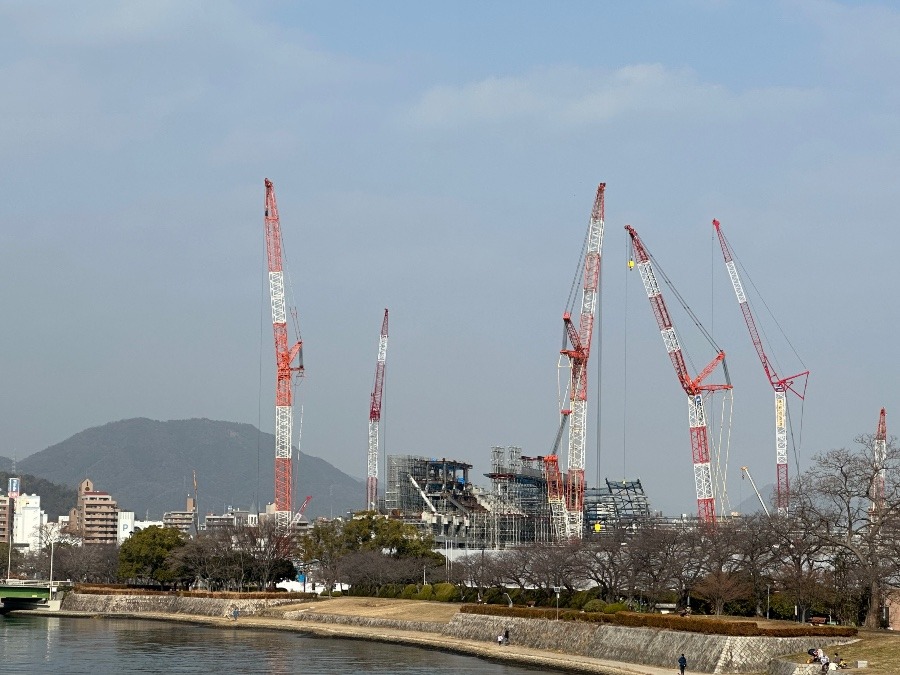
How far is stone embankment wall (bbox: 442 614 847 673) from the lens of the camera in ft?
218

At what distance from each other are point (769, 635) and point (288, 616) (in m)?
64.7

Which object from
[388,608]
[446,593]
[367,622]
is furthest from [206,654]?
[446,593]

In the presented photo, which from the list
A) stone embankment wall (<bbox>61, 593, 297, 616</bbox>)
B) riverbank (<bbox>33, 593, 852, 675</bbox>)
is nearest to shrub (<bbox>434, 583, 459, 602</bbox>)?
riverbank (<bbox>33, 593, 852, 675</bbox>)

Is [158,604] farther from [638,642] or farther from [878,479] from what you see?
[878,479]

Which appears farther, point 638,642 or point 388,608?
point 388,608

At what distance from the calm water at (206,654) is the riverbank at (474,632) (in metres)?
2.75

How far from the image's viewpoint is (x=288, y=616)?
121688mm

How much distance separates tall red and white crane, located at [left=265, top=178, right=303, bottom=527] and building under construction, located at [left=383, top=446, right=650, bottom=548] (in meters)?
22.3

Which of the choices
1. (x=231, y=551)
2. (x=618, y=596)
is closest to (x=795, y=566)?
(x=618, y=596)

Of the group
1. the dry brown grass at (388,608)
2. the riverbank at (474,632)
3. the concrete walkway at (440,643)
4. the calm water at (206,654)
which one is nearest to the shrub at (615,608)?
the riverbank at (474,632)

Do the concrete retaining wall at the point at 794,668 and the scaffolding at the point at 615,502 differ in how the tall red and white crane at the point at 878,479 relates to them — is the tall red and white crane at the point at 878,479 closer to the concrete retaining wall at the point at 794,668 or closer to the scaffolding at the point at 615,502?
the concrete retaining wall at the point at 794,668

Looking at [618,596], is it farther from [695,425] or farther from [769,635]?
[695,425]

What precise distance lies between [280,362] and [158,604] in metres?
37.1

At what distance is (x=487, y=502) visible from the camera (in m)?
192
